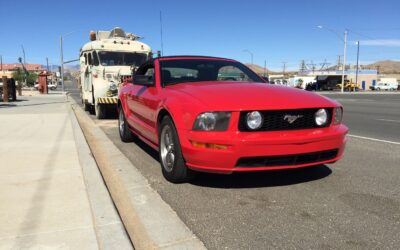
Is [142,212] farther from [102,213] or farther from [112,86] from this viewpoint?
[112,86]

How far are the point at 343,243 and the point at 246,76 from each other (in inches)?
135

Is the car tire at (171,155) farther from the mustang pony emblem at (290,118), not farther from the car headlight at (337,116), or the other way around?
the car headlight at (337,116)

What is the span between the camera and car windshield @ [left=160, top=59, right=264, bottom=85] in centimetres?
584

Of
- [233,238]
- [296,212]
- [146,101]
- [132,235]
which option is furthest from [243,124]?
[146,101]

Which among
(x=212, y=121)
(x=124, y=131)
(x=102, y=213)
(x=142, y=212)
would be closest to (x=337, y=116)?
(x=212, y=121)

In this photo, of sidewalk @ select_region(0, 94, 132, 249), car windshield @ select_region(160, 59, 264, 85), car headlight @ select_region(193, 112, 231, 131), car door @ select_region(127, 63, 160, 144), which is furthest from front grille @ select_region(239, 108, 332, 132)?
car windshield @ select_region(160, 59, 264, 85)

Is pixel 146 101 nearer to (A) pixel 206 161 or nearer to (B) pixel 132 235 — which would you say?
(A) pixel 206 161

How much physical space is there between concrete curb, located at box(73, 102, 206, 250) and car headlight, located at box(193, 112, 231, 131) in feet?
2.88

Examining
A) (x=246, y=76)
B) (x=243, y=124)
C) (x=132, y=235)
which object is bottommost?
(x=132, y=235)

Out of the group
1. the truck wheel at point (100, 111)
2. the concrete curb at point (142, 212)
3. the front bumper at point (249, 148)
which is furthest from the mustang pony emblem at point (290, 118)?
the truck wheel at point (100, 111)

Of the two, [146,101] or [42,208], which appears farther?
[146,101]

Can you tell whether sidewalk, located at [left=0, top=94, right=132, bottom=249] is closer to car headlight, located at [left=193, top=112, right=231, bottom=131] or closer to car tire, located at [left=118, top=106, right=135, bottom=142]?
car tire, located at [left=118, top=106, right=135, bottom=142]

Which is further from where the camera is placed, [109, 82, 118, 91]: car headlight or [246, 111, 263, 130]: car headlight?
[109, 82, 118, 91]: car headlight

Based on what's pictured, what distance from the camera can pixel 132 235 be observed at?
3453 millimetres
